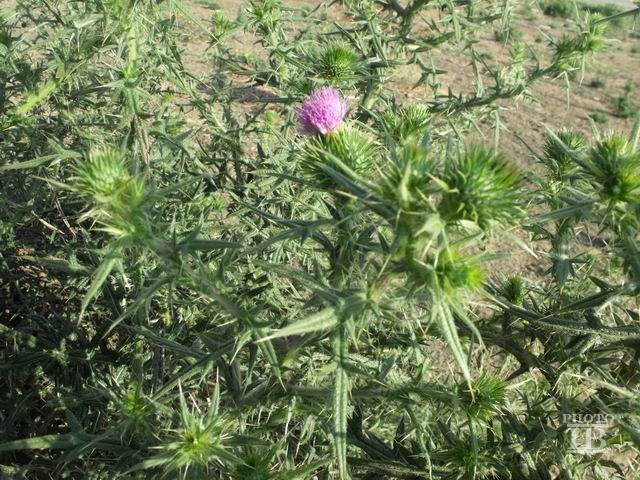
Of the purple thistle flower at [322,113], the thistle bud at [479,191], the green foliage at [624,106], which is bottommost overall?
the green foliage at [624,106]

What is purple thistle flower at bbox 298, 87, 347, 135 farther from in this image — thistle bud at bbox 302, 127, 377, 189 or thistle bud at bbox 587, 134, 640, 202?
thistle bud at bbox 587, 134, 640, 202

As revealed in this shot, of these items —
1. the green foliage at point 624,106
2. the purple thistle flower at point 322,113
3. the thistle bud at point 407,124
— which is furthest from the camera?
the green foliage at point 624,106

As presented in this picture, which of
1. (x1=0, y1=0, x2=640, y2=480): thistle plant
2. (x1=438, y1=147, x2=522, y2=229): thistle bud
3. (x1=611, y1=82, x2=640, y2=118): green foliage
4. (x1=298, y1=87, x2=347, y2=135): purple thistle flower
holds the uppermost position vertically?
(x1=438, y1=147, x2=522, y2=229): thistle bud

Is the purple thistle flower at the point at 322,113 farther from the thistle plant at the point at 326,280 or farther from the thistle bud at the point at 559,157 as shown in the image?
the thistle bud at the point at 559,157

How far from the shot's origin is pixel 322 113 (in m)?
1.75

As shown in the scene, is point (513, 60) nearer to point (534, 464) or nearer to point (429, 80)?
point (429, 80)

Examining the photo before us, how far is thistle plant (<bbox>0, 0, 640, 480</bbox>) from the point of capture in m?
1.25

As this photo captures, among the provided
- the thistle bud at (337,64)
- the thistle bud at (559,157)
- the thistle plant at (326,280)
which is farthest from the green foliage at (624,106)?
the thistle bud at (337,64)

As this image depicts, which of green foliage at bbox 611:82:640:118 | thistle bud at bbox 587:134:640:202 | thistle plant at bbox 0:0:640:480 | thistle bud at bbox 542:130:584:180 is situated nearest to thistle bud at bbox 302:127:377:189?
thistle plant at bbox 0:0:640:480

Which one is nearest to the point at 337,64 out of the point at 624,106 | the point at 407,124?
the point at 407,124

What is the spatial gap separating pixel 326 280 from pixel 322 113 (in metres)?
0.53

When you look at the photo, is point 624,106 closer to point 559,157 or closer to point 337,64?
point 559,157

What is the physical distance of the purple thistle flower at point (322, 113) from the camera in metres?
1.73

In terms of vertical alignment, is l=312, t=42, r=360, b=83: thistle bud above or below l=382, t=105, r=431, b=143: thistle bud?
above
